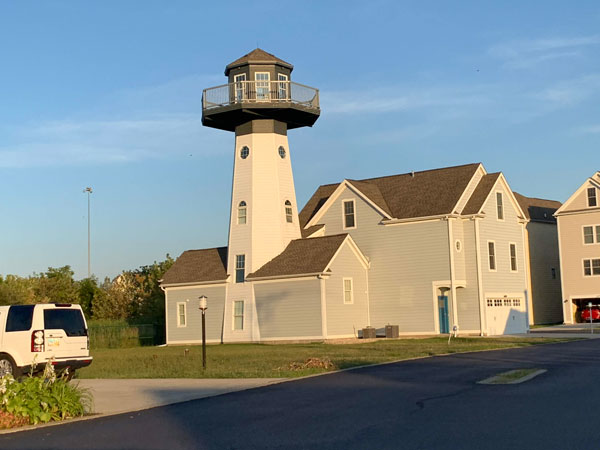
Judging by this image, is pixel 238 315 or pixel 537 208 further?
pixel 537 208

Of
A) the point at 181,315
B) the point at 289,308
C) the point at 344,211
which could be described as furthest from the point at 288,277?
the point at 181,315

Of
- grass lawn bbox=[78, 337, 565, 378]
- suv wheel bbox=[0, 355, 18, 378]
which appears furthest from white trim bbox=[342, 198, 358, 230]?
suv wheel bbox=[0, 355, 18, 378]

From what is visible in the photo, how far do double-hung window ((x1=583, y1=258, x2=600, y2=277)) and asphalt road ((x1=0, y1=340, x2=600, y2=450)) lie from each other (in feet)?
121

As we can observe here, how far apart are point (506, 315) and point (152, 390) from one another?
28.0m

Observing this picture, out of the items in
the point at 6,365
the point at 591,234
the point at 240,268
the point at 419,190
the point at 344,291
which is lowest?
the point at 6,365

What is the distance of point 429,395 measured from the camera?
1530cm

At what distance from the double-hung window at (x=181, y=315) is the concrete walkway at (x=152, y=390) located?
23.6m

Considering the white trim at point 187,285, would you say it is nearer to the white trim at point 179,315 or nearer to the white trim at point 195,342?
the white trim at point 179,315

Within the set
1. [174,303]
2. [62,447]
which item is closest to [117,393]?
[62,447]

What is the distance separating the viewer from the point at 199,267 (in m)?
46.3

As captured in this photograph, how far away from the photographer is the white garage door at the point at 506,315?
41.7 metres

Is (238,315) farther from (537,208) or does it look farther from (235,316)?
(537,208)

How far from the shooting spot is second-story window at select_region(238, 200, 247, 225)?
141 ft

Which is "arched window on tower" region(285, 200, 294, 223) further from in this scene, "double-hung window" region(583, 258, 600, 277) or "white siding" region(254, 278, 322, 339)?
"double-hung window" region(583, 258, 600, 277)
